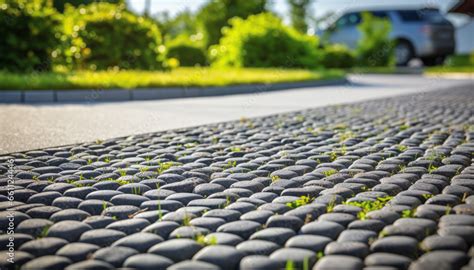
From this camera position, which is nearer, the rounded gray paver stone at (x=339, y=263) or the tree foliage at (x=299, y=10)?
the rounded gray paver stone at (x=339, y=263)

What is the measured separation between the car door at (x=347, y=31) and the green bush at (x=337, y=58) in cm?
148

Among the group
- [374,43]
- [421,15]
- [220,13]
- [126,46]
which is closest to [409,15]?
[421,15]

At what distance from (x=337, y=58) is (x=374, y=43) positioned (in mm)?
1382

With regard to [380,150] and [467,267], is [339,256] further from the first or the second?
[380,150]

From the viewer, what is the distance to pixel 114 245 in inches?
84.9

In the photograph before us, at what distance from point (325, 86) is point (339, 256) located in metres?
10.6

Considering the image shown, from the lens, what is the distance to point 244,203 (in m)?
2.69

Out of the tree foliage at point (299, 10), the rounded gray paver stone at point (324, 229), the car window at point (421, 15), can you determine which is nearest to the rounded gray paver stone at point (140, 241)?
the rounded gray paver stone at point (324, 229)

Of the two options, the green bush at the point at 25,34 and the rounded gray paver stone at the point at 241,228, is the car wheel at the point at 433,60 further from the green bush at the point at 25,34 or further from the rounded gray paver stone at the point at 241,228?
the rounded gray paver stone at the point at 241,228

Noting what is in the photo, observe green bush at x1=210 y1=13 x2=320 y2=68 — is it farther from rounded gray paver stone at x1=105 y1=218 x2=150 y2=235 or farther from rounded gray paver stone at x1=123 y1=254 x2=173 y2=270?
rounded gray paver stone at x1=123 y1=254 x2=173 y2=270

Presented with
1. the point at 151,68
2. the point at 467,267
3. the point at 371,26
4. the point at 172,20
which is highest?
the point at 172,20

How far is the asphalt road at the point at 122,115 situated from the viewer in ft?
16.4

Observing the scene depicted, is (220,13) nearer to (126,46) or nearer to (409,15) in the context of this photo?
(409,15)

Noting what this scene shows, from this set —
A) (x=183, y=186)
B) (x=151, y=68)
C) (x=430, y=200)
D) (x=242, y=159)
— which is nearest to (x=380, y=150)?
(x=242, y=159)
